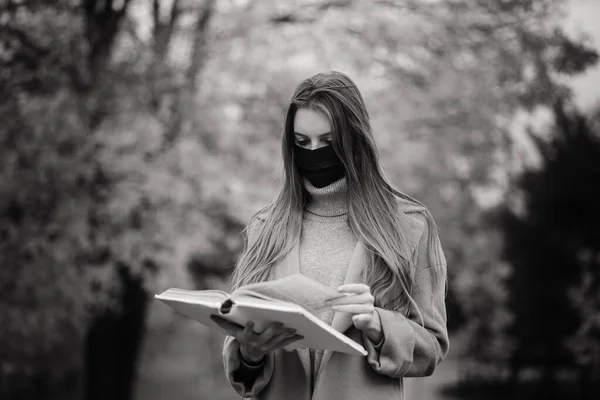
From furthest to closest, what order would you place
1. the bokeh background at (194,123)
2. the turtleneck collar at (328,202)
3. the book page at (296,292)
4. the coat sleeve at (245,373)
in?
the bokeh background at (194,123) → the turtleneck collar at (328,202) → the coat sleeve at (245,373) → the book page at (296,292)

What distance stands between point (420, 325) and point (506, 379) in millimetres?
17305

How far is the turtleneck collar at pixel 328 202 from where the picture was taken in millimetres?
2273

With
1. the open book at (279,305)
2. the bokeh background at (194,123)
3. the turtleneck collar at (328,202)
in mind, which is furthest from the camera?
the bokeh background at (194,123)

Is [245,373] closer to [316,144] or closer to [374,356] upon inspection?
[374,356]

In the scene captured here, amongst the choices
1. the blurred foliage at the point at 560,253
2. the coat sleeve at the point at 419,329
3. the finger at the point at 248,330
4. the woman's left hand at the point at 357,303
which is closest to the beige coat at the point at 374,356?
the coat sleeve at the point at 419,329

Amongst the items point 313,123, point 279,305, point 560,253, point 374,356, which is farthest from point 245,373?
point 560,253

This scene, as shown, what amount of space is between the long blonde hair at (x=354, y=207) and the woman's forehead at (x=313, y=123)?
0.06 ft

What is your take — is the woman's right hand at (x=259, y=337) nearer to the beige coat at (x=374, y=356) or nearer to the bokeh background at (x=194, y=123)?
the beige coat at (x=374, y=356)

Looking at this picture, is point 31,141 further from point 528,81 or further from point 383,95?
point 528,81

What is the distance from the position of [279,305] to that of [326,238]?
65cm

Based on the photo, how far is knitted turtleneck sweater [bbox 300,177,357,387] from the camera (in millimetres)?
2188

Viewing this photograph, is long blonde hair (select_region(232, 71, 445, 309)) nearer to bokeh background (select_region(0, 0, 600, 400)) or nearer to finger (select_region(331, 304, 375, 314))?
finger (select_region(331, 304, 375, 314))

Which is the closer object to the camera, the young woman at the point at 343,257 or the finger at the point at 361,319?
the finger at the point at 361,319

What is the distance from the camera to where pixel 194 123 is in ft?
26.1
